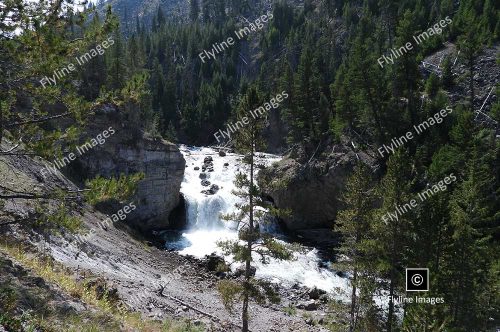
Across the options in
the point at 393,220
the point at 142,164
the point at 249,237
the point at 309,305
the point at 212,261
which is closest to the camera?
the point at 249,237

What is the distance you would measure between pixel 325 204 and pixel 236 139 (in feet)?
92.8

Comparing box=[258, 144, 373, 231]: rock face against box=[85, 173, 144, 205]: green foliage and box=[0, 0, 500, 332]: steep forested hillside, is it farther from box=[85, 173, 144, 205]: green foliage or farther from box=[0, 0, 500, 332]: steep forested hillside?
box=[85, 173, 144, 205]: green foliage

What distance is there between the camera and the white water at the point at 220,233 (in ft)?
105

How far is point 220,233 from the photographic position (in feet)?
138

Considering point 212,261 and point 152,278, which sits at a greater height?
point 212,261

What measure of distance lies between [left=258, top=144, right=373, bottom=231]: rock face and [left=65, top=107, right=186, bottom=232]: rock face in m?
11.3

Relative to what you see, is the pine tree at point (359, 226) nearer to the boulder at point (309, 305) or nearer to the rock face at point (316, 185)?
the boulder at point (309, 305)

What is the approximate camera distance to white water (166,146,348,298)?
32125 millimetres

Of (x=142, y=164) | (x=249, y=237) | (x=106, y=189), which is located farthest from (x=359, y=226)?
(x=142, y=164)

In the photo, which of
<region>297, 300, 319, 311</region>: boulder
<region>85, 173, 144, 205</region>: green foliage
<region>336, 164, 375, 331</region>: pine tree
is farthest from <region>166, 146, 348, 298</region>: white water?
Result: <region>85, 173, 144, 205</region>: green foliage

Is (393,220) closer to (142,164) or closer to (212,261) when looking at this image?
(212,261)

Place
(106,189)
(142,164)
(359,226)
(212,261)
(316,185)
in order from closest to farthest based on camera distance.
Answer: (106,189), (359,226), (212,261), (142,164), (316,185)

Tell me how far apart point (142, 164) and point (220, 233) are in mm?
11497

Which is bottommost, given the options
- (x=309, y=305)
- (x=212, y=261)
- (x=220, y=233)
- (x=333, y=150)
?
(x=309, y=305)
